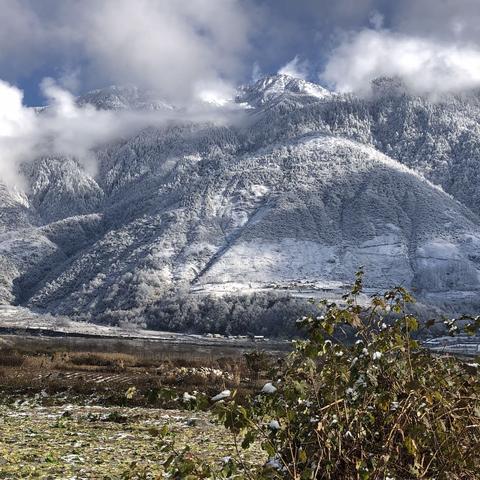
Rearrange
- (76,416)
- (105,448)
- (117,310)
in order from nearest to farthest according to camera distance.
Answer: (105,448)
(76,416)
(117,310)

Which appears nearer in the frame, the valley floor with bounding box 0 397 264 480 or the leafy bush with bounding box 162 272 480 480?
the leafy bush with bounding box 162 272 480 480

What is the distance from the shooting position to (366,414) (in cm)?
665

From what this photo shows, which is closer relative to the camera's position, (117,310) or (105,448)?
(105,448)

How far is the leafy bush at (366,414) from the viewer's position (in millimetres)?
6098

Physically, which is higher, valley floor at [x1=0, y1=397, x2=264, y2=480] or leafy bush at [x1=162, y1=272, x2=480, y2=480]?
leafy bush at [x1=162, y1=272, x2=480, y2=480]

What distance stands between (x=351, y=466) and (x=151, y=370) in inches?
1428

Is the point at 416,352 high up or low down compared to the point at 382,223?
down

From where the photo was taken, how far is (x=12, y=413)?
20.8m

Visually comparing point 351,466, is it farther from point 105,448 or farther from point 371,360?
point 105,448

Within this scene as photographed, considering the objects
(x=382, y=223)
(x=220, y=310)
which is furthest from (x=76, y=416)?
(x=382, y=223)

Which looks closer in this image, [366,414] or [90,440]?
[366,414]

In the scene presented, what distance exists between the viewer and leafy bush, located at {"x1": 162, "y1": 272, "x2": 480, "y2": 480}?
20.0ft

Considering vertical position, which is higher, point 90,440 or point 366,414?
point 366,414

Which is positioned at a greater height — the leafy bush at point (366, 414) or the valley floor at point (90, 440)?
the leafy bush at point (366, 414)
